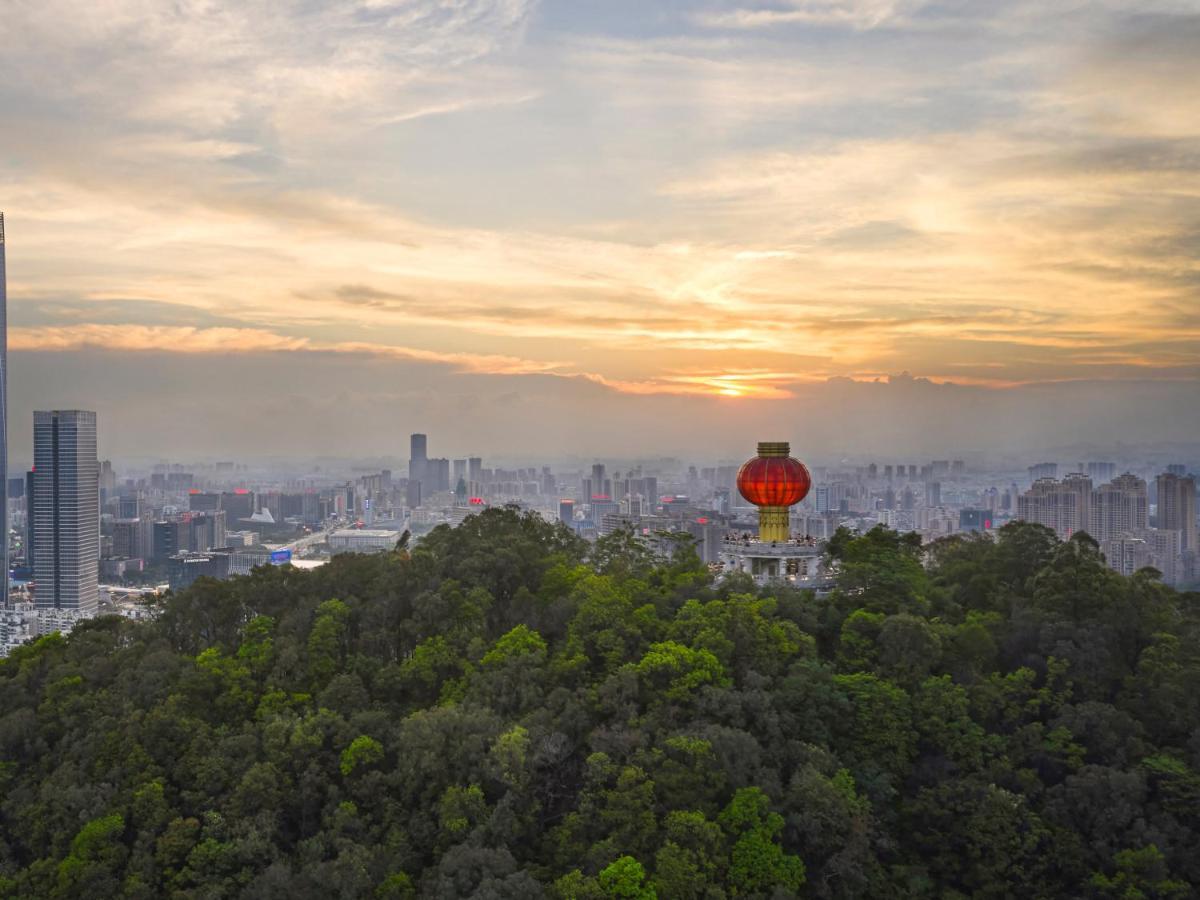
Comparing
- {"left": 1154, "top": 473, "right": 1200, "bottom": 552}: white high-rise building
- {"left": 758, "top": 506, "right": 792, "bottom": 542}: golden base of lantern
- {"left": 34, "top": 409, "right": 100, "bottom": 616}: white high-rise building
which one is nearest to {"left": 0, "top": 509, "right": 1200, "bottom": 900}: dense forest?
{"left": 758, "top": 506, "right": 792, "bottom": 542}: golden base of lantern

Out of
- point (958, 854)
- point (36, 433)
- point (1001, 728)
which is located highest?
point (36, 433)

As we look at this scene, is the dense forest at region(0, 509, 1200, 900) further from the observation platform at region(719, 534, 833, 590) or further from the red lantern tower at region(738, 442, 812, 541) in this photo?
the red lantern tower at region(738, 442, 812, 541)

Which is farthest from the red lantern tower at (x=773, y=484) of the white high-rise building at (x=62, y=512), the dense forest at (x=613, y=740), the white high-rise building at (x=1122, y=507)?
the white high-rise building at (x=62, y=512)

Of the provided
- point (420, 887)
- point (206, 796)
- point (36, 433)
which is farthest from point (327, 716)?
point (36, 433)

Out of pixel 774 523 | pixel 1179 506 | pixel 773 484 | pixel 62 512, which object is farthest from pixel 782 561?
pixel 62 512

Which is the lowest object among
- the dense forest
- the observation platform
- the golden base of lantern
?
the dense forest

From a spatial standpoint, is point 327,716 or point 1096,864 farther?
point 327,716

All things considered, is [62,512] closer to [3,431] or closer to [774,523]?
[3,431]

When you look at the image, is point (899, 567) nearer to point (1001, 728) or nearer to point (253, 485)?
point (1001, 728)
